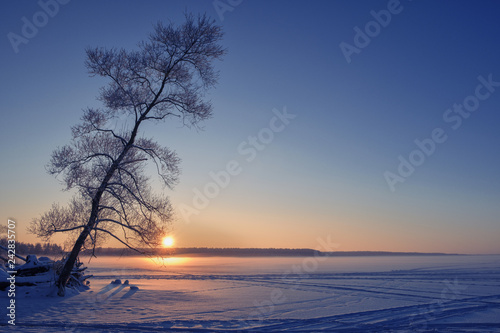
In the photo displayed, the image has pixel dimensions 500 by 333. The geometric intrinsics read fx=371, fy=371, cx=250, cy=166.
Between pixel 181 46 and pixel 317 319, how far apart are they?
11.4 metres

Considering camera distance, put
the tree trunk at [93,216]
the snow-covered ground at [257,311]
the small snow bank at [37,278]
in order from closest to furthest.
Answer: the snow-covered ground at [257,311] < the tree trunk at [93,216] < the small snow bank at [37,278]

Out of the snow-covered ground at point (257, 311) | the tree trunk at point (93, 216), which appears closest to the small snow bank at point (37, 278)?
the snow-covered ground at point (257, 311)

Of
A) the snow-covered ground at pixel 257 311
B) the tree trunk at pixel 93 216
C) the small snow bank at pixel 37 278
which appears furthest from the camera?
the small snow bank at pixel 37 278

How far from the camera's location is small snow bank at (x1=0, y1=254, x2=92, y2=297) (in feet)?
52.0

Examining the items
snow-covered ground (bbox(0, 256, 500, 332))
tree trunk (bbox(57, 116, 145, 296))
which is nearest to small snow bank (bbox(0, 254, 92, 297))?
snow-covered ground (bbox(0, 256, 500, 332))

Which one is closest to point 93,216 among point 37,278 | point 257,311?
point 37,278

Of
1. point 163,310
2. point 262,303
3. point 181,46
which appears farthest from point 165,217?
point 181,46

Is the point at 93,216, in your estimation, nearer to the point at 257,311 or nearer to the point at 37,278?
the point at 37,278

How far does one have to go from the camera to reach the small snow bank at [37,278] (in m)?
15.8

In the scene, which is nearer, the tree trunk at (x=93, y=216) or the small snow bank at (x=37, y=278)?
the tree trunk at (x=93, y=216)

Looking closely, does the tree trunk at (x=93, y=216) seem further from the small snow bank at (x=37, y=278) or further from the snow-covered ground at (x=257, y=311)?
the snow-covered ground at (x=257, y=311)

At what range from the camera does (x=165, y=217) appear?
51.9ft

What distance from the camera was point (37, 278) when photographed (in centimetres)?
1692

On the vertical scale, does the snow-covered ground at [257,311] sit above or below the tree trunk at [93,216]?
below
